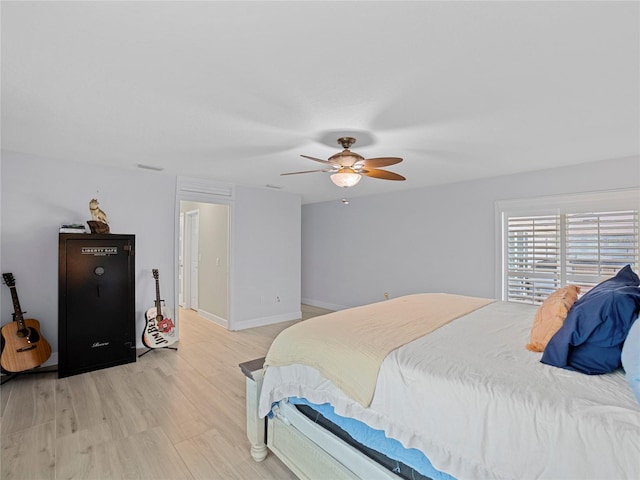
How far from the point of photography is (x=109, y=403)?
8.86 ft

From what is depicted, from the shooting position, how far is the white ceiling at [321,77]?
1.32m

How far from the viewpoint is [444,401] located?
1295mm

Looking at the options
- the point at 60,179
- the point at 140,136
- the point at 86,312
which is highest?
the point at 140,136

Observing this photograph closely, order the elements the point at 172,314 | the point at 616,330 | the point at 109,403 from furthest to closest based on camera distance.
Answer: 1. the point at 172,314
2. the point at 109,403
3. the point at 616,330

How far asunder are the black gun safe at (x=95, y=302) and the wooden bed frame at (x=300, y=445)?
2.33 m

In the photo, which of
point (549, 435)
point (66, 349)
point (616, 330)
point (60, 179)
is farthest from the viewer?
point (60, 179)

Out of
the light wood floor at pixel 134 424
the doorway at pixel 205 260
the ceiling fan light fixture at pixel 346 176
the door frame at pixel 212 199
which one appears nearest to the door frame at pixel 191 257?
the doorway at pixel 205 260

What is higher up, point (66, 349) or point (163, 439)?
point (66, 349)

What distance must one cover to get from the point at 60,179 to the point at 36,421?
2.50 metres

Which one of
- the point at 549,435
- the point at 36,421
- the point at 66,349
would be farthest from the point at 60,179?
the point at 549,435

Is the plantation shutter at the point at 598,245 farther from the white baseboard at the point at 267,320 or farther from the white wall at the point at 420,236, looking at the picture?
the white baseboard at the point at 267,320

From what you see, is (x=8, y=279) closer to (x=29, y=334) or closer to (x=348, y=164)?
(x=29, y=334)

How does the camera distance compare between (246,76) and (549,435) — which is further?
(246,76)

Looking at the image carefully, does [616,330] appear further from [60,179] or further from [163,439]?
[60,179]
